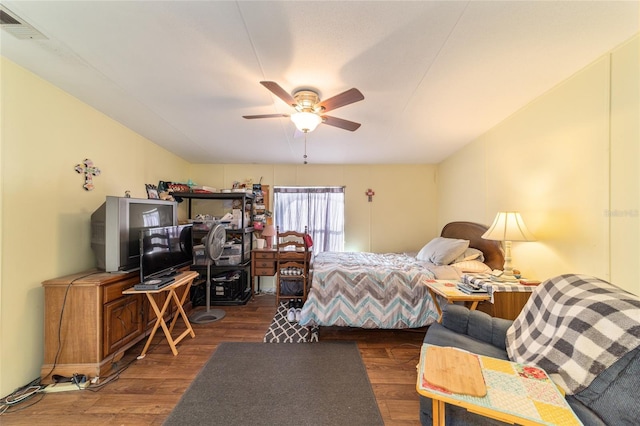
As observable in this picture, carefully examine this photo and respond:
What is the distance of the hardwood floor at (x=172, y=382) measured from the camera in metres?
1.53

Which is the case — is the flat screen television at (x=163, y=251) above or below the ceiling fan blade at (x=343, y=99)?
below

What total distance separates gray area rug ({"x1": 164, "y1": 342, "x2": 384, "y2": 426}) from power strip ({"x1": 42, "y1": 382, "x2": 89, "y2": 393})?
845 millimetres

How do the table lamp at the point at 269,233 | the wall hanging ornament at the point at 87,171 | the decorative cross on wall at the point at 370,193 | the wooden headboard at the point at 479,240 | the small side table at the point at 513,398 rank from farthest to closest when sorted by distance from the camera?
the decorative cross on wall at the point at 370,193 < the table lamp at the point at 269,233 < the wooden headboard at the point at 479,240 < the wall hanging ornament at the point at 87,171 < the small side table at the point at 513,398

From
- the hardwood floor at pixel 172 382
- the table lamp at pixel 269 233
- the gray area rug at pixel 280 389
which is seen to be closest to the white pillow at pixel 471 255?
the hardwood floor at pixel 172 382

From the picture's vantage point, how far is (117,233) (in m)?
2.05

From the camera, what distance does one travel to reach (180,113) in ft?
7.46

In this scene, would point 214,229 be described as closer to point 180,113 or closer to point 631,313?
point 180,113

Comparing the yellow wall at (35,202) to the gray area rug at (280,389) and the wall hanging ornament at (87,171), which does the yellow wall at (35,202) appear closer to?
the wall hanging ornament at (87,171)

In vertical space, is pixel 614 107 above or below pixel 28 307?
above

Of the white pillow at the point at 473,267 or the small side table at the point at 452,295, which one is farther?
the white pillow at the point at 473,267

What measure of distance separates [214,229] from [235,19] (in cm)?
232

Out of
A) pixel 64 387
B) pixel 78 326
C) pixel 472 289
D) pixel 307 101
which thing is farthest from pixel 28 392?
pixel 472 289

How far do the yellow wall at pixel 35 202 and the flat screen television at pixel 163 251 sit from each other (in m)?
0.56

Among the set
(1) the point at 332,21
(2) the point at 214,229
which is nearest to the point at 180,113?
(2) the point at 214,229
